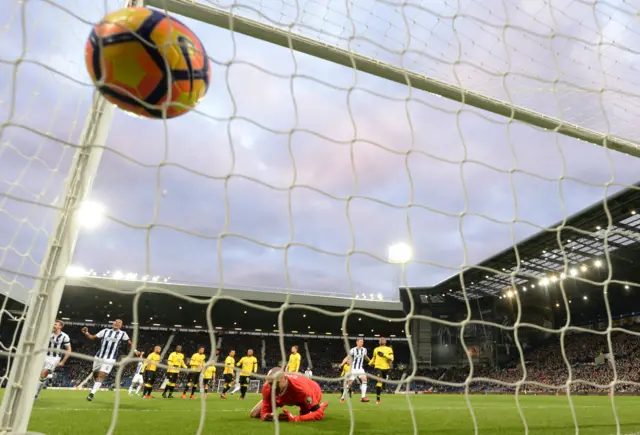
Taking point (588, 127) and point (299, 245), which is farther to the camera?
point (588, 127)

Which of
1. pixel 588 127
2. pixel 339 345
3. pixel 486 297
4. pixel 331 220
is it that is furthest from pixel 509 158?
pixel 339 345

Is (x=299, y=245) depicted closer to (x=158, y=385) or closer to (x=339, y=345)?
(x=158, y=385)

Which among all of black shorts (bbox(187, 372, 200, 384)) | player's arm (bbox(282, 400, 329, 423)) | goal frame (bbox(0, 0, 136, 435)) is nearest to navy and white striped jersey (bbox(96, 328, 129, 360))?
black shorts (bbox(187, 372, 200, 384))

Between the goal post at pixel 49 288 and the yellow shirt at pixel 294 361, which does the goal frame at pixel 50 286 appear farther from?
the yellow shirt at pixel 294 361

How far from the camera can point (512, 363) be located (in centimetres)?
2991

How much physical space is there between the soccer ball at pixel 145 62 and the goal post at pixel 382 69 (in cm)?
93

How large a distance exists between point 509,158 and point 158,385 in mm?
23001

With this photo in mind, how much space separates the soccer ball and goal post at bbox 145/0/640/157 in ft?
3.06

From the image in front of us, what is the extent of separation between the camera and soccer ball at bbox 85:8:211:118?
1.87 m

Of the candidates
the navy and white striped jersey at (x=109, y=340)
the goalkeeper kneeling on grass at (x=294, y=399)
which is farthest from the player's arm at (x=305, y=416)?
the navy and white striped jersey at (x=109, y=340)

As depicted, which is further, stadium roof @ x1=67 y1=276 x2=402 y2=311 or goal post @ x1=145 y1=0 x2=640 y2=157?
stadium roof @ x1=67 y1=276 x2=402 y2=311

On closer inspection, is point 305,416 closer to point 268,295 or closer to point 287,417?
point 287,417

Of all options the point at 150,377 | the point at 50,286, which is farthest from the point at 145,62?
the point at 150,377

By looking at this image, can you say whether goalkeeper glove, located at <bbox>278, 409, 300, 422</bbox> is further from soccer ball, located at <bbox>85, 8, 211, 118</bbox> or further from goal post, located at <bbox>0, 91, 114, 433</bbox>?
soccer ball, located at <bbox>85, 8, 211, 118</bbox>
